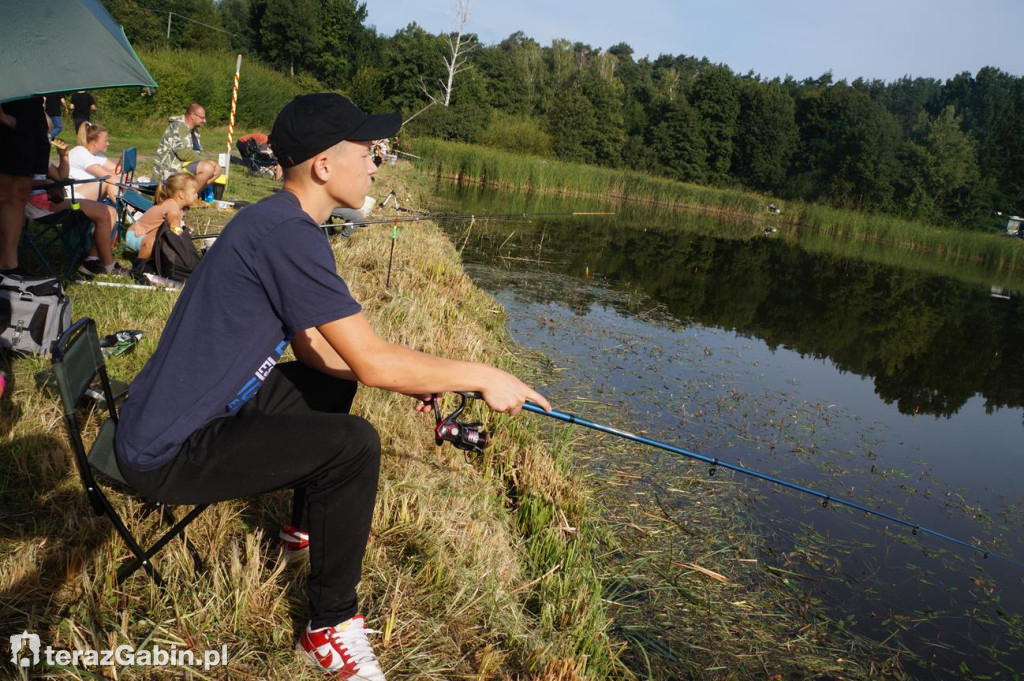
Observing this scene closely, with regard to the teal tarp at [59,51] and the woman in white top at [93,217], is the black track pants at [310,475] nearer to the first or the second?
the teal tarp at [59,51]

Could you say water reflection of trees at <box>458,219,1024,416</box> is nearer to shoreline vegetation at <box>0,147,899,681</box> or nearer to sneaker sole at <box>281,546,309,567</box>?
shoreline vegetation at <box>0,147,899,681</box>

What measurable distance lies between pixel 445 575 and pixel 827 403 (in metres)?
5.97

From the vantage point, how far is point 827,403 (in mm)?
7719

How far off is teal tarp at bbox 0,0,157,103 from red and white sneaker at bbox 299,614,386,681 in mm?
3264

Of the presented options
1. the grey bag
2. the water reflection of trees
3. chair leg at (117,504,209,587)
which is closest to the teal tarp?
the grey bag

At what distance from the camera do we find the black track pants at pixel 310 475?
2047 mm

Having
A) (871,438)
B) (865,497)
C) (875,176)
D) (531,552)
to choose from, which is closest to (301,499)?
(531,552)

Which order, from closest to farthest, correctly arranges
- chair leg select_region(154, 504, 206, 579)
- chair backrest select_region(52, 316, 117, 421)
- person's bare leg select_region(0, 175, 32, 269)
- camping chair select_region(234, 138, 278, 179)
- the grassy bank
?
1. chair backrest select_region(52, 316, 117, 421)
2. chair leg select_region(154, 504, 206, 579)
3. person's bare leg select_region(0, 175, 32, 269)
4. camping chair select_region(234, 138, 278, 179)
5. the grassy bank

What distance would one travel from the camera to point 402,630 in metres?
2.53

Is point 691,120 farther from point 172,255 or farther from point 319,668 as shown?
point 319,668

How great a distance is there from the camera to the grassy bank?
2728 cm

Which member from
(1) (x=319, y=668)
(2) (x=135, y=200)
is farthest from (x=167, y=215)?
(1) (x=319, y=668)

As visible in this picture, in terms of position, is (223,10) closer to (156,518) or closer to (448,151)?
(448,151)

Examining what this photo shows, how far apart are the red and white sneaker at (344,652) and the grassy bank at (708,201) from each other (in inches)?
→ 982
